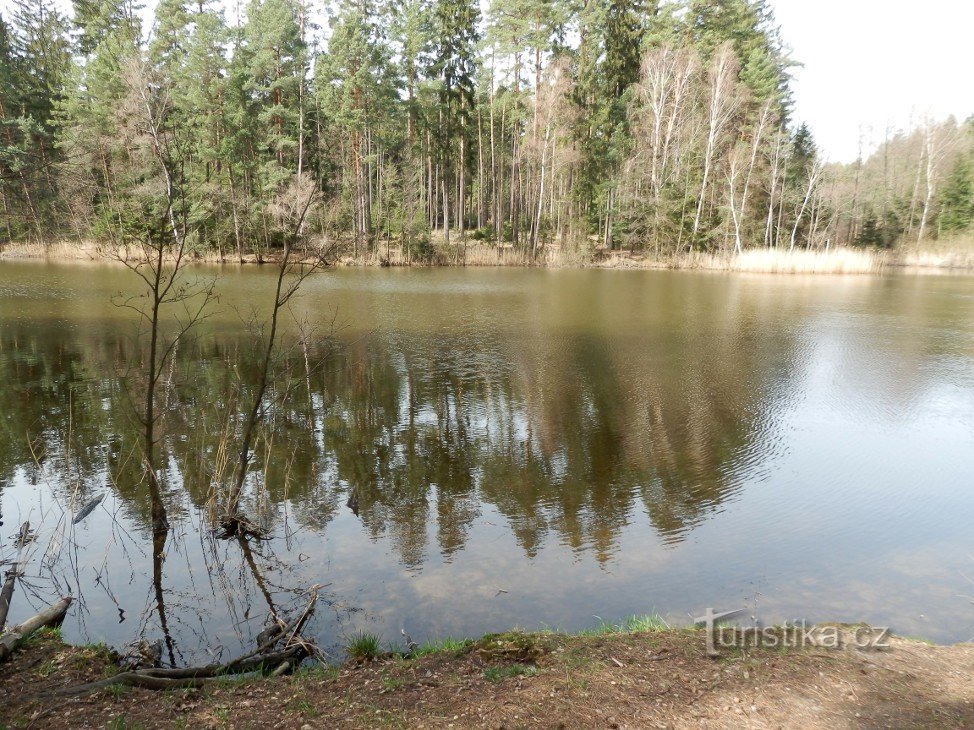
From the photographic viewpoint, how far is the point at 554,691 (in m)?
3.18

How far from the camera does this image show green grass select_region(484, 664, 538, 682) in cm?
333

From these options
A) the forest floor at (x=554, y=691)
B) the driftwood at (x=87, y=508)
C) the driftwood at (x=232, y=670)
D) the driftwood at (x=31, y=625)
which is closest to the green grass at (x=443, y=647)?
the forest floor at (x=554, y=691)

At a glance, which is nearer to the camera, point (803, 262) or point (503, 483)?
point (503, 483)

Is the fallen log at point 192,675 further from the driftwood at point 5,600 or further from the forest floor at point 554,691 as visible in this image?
the driftwood at point 5,600

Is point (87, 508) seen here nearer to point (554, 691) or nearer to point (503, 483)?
point (503, 483)

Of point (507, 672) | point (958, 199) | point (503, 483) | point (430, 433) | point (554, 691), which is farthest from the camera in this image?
point (958, 199)

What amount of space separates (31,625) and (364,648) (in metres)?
2.10

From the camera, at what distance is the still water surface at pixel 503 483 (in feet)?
15.7

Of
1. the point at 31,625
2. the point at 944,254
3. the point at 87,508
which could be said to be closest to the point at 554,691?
the point at 31,625

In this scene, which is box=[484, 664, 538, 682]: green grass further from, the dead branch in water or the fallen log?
the dead branch in water

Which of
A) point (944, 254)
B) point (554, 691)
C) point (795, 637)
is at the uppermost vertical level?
point (944, 254)

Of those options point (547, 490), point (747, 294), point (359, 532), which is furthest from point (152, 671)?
point (747, 294)

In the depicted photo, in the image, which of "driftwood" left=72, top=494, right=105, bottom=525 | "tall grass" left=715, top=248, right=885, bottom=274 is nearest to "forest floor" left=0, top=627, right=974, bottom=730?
"driftwood" left=72, top=494, right=105, bottom=525

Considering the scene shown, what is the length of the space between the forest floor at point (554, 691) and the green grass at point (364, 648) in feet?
0.29
